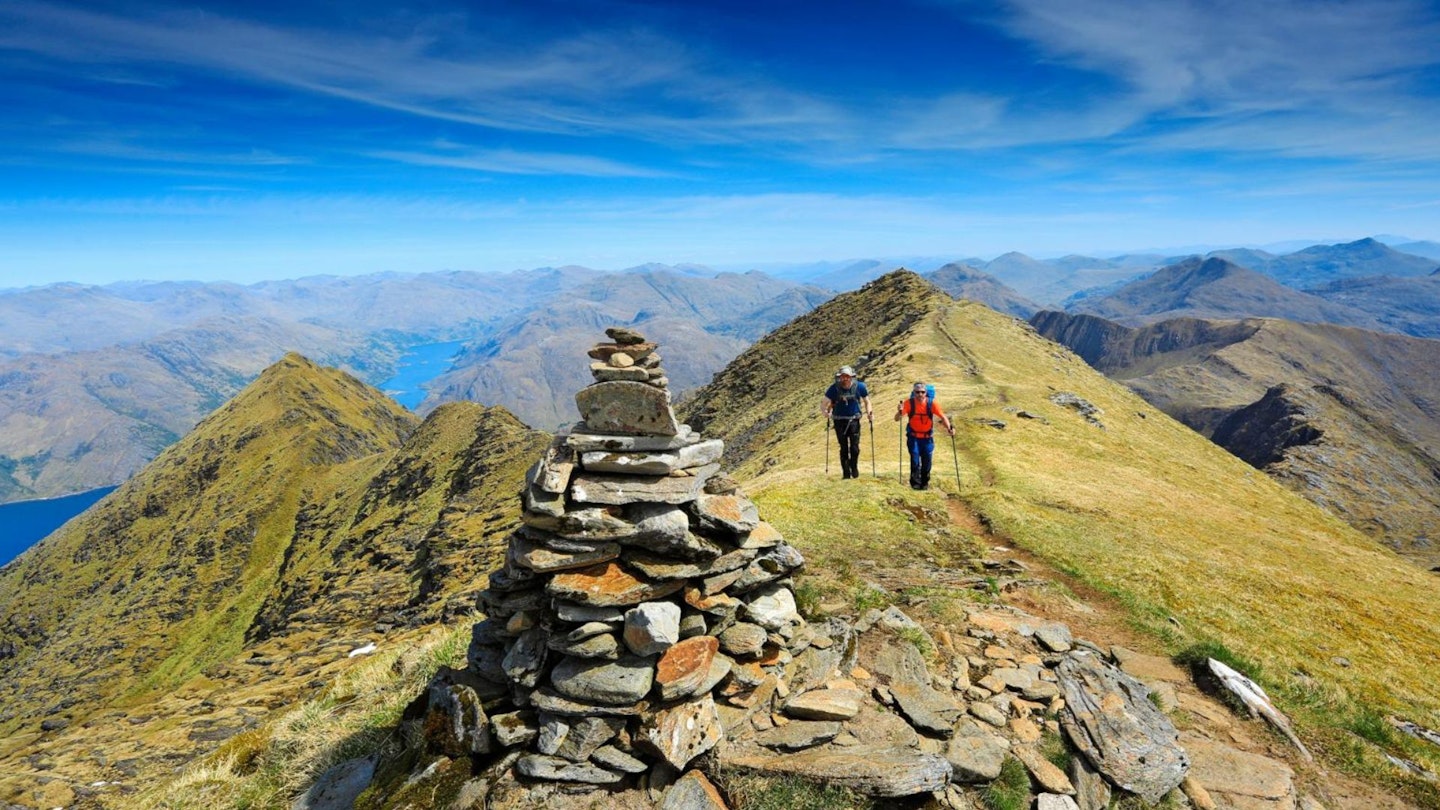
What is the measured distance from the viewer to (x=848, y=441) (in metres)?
29.4

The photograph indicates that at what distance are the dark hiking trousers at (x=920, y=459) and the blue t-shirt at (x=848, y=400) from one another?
280 cm

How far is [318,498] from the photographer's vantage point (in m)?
162

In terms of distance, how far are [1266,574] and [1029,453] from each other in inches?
591

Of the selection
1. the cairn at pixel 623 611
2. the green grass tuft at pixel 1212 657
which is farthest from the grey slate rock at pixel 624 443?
the green grass tuft at pixel 1212 657

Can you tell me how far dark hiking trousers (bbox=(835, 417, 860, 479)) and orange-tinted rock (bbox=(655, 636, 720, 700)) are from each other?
18608mm

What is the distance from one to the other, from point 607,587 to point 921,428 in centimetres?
2020

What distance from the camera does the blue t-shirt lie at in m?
27.9

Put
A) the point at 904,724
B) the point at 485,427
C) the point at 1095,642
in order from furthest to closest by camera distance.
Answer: the point at 485,427 < the point at 1095,642 < the point at 904,724

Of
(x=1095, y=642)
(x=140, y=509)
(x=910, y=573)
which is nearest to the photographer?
(x=1095, y=642)

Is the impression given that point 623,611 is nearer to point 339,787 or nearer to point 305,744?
point 339,787

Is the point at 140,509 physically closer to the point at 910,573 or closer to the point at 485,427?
the point at 485,427

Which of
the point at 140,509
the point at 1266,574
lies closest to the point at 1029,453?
the point at 1266,574

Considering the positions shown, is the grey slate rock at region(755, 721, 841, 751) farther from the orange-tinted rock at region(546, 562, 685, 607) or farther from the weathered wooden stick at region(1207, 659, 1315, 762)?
the weathered wooden stick at region(1207, 659, 1315, 762)

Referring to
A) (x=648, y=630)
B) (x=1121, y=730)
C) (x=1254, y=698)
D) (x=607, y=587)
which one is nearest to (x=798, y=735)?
(x=648, y=630)
